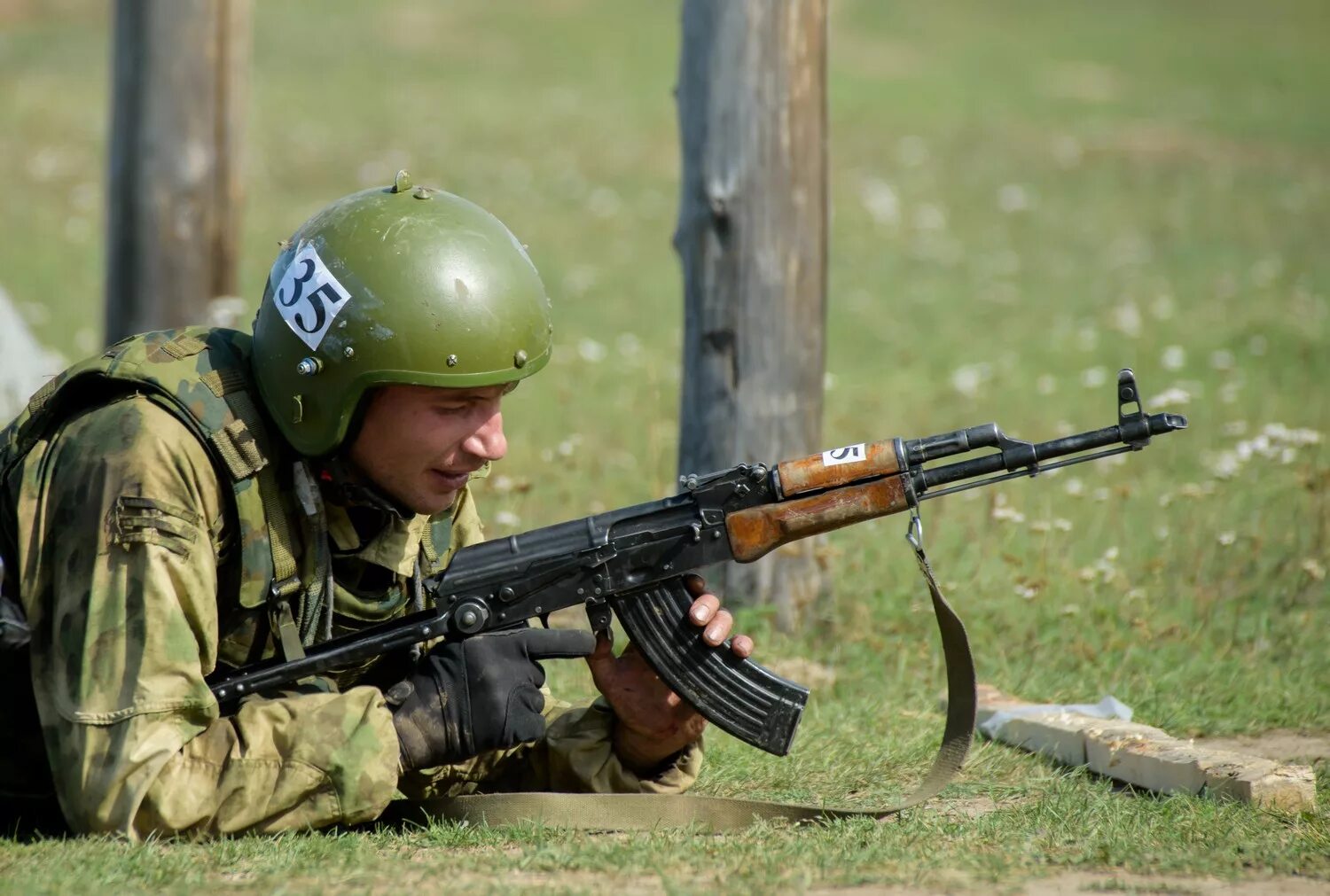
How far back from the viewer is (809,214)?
5938 mm

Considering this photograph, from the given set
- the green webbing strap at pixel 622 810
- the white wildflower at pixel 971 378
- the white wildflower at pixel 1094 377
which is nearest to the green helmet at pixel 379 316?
the green webbing strap at pixel 622 810

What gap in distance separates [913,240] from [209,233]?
31.5 ft

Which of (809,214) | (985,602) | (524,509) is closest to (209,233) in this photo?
(524,509)

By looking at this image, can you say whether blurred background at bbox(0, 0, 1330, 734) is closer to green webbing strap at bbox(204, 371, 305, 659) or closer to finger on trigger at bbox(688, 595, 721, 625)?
finger on trigger at bbox(688, 595, 721, 625)

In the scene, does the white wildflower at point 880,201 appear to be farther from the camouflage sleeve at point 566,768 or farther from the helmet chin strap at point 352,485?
the helmet chin strap at point 352,485

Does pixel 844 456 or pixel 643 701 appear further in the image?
pixel 643 701

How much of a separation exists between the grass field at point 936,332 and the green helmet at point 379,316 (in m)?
1.04

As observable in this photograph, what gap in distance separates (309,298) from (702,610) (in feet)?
3.94

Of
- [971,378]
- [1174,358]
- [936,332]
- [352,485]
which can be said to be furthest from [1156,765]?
[936,332]

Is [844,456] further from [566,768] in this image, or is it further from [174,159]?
[174,159]

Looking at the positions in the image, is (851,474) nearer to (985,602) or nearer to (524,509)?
(985,602)

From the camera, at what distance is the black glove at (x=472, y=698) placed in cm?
368

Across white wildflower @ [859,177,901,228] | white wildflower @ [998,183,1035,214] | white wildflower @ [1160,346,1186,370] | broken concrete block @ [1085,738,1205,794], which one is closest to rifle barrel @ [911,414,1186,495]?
broken concrete block @ [1085,738,1205,794]

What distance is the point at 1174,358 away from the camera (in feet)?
33.2
